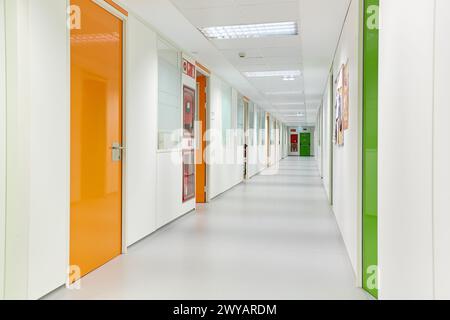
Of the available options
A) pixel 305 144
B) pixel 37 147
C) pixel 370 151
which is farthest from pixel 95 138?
pixel 305 144

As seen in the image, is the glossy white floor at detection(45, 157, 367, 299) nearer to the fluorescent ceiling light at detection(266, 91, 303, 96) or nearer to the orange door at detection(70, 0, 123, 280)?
the orange door at detection(70, 0, 123, 280)

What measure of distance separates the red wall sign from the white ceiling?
0.75 ft

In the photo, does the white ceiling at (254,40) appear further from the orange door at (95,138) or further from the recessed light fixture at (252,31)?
the orange door at (95,138)

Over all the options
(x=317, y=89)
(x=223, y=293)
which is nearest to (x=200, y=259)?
(x=223, y=293)

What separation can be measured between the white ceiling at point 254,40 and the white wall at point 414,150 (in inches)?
104

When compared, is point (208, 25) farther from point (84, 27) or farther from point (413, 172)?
point (413, 172)

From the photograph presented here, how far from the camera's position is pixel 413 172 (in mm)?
2117

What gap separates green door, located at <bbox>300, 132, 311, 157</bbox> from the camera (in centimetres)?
4028

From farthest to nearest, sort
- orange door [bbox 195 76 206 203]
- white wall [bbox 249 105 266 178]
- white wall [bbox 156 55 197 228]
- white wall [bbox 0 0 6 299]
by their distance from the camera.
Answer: white wall [bbox 249 105 266 178], orange door [bbox 195 76 206 203], white wall [bbox 156 55 197 228], white wall [bbox 0 0 6 299]

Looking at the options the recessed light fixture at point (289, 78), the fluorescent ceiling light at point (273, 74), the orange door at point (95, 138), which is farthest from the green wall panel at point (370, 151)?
the recessed light fixture at point (289, 78)

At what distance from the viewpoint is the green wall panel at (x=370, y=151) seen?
3.70 metres

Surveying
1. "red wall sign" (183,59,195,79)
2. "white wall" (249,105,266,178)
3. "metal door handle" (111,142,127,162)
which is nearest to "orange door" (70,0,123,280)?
"metal door handle" (111,142,127,162)

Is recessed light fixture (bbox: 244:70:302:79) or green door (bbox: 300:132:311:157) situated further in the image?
green door (bbox: 300:132:311:157)

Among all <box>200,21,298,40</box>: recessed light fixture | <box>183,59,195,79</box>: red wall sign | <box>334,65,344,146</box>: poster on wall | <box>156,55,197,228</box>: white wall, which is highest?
<box>200,21,298,40</box>: recessed light fixture
